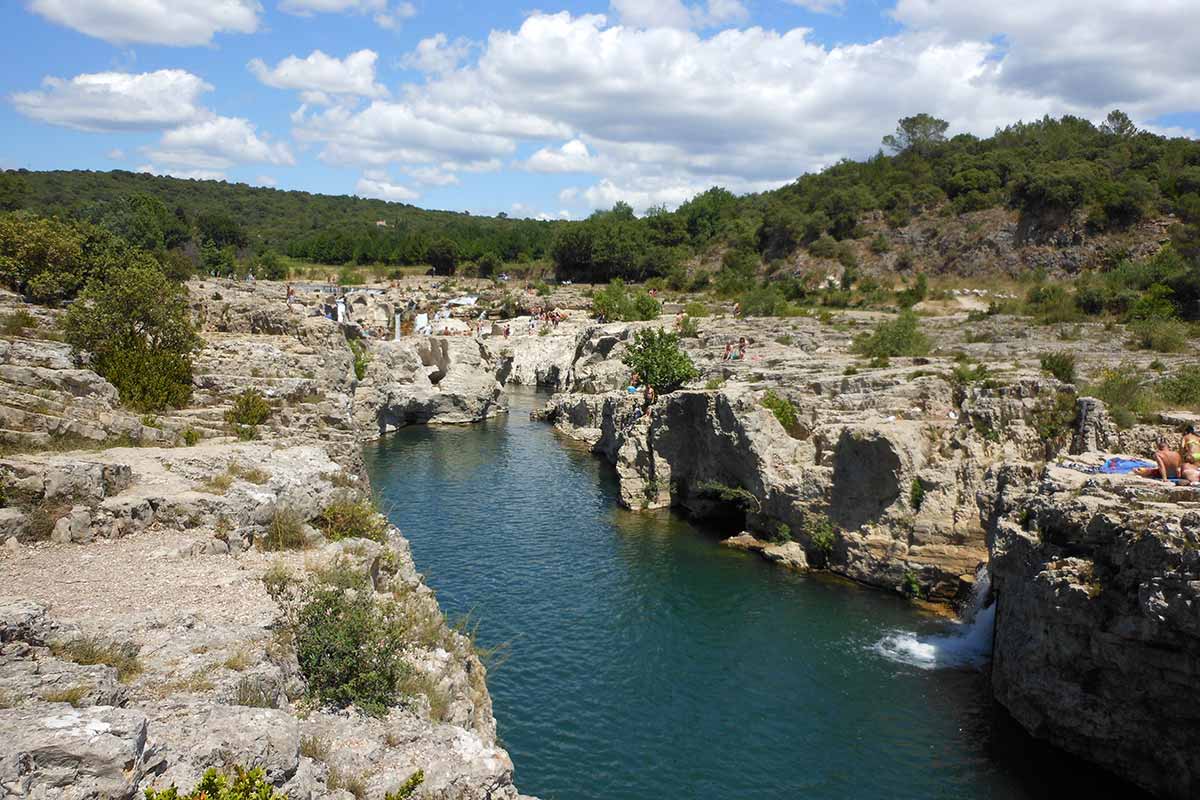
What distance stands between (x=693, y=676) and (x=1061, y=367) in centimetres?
1810

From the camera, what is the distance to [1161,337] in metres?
36.0

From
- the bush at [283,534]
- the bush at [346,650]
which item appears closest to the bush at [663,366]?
the bush at [283,534]

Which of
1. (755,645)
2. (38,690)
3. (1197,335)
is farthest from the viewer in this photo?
(1197,335)

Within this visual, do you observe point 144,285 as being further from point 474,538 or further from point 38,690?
point 38,690

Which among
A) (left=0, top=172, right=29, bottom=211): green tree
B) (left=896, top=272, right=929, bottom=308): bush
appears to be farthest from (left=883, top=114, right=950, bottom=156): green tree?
(left=0, top=172, right=29, bottom=211): green tree

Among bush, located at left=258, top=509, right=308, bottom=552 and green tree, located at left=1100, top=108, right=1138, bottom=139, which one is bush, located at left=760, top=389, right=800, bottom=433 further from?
green tree, located at left=1100, top=108, right=1138, bottom=139

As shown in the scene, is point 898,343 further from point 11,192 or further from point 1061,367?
point 11,192

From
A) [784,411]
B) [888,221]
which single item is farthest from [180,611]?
[888,221]

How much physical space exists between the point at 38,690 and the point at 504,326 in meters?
72.1

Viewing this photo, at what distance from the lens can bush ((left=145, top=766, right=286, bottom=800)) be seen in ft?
19.1

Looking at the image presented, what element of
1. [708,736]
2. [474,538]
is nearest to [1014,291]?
[474,538]

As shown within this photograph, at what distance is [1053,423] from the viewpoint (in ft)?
82.3

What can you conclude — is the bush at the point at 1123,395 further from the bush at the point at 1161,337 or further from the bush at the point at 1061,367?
the bush at the point at 1161,337

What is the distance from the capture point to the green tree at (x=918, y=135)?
93.6m
